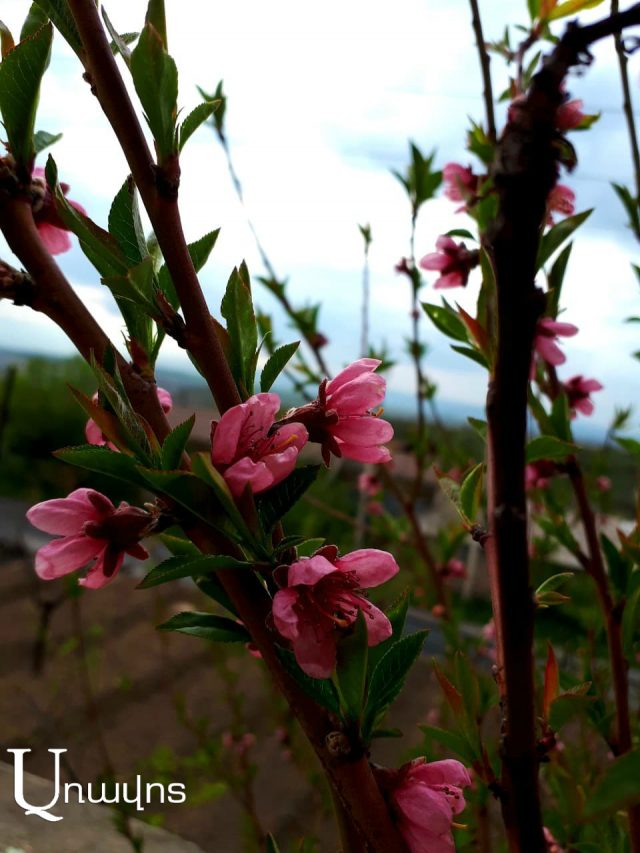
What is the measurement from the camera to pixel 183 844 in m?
0.57

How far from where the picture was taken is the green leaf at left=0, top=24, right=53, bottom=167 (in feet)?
0.87

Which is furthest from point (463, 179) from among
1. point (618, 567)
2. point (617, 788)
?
point (617, 788)

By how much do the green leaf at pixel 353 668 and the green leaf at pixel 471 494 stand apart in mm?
123

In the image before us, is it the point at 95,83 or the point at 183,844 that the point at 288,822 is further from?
the point at 95,83

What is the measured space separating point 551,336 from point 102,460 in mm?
330

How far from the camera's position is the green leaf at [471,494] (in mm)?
331

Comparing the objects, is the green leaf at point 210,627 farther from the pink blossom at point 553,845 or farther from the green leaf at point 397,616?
the pink blossom at point 553,845

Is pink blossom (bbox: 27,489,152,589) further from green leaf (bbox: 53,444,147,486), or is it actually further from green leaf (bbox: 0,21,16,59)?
green leaf (bbox: 0,21,16,59)

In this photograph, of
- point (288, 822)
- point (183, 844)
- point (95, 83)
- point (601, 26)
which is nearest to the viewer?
point (601, 26)

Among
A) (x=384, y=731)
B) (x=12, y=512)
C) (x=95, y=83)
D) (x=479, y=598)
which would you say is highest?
(x=95, y=83)

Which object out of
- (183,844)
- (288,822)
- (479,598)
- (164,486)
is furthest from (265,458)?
(479,598)

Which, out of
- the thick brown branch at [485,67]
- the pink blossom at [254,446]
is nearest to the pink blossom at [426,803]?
the pink blossom at [254,446]

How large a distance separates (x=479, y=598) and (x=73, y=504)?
3.59 m

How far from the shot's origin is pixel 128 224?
0.83ft
